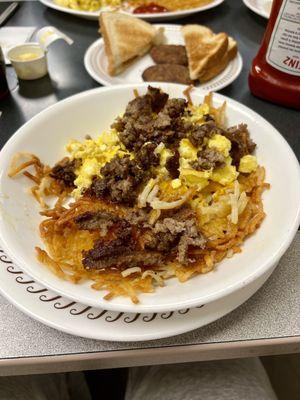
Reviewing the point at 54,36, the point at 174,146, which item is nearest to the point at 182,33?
the point at 54,36

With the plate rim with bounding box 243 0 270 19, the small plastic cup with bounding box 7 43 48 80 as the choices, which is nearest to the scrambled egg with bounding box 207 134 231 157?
the small plastic cup with bounding box 7 43 48 80

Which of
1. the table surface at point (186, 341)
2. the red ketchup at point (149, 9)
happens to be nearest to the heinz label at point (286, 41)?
the table surface at point (186, 341)

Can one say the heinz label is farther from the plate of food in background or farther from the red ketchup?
the red ketchup

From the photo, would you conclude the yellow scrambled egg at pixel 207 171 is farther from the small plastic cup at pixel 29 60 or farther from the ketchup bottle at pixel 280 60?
the small plastic cup at pixel 29 60

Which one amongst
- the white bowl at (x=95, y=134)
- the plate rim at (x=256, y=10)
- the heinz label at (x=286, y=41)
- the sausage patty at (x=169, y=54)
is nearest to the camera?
the white bowl at (x=95, y=134)

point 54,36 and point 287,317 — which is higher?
point 54,36

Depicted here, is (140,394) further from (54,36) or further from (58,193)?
(54,36)

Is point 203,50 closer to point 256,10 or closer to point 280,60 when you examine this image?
point 280,60
